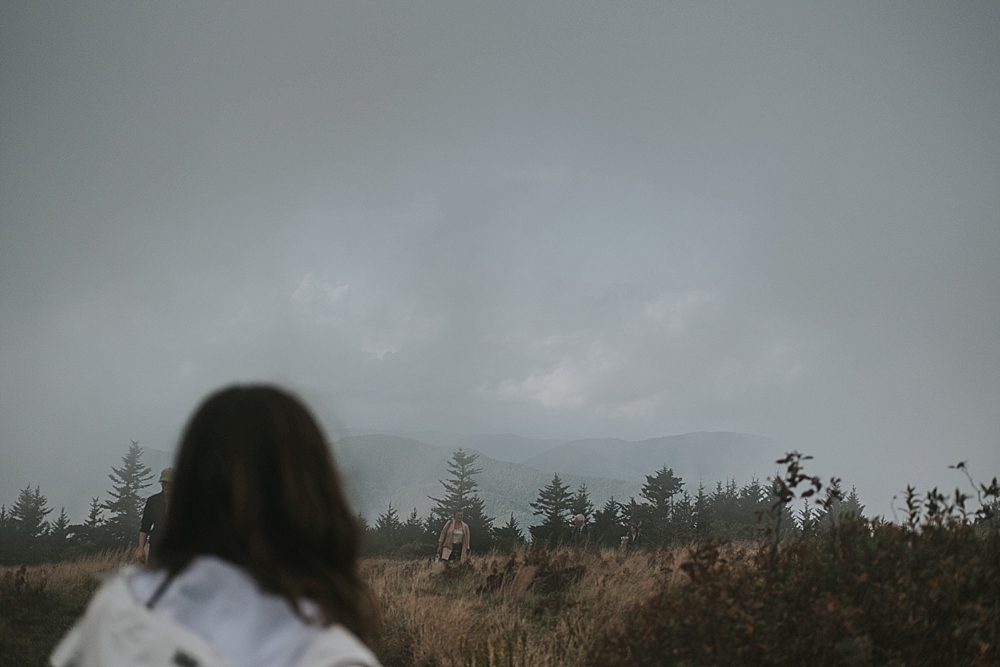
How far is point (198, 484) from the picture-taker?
1580 millimetres

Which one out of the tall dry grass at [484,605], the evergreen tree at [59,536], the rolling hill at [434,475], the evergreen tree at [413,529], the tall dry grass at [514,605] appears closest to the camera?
the tall dry grass at [514,605]

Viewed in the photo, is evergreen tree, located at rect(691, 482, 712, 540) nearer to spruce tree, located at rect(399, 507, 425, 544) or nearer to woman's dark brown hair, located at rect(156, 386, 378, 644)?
spruce tree, located at rect(399, 507, 425, 544)

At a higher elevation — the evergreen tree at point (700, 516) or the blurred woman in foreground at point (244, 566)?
the blurred woman in foreground at point (244, 566)

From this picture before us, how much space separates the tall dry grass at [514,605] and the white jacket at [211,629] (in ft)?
12.0

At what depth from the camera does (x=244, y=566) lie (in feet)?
4.90

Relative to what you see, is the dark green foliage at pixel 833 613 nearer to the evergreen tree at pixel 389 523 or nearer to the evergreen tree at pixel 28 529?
the evergreen tree at pixel 28 529

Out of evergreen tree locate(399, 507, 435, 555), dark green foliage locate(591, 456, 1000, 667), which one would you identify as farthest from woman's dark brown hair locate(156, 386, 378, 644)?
evergreen tree locate(399, 507, 435, 555)

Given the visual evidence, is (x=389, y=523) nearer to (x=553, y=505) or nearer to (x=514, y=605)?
(x=553, y=505)

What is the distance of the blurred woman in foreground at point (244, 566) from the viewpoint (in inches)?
57.4

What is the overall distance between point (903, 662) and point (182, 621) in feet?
14.0

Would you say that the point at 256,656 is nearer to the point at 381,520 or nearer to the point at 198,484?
the point at 198,484

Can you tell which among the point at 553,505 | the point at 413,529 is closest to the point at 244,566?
the point at 553,505

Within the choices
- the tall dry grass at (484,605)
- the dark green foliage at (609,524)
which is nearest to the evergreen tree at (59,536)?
the tall dry grass at (484,605)

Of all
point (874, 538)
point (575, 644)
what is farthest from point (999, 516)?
point (575, 644)
